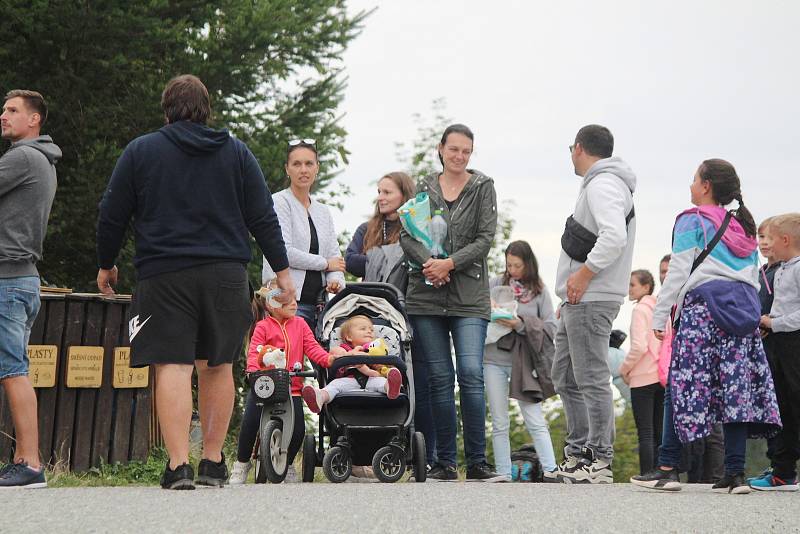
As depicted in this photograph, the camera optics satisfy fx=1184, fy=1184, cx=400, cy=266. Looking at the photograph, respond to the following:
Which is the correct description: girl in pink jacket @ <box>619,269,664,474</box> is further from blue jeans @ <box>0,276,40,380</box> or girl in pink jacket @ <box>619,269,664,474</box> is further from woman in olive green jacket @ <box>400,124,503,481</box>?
blue jeans @ <box>0,276,40,380</box>

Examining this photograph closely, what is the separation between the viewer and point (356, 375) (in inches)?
337

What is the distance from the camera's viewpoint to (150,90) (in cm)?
1586

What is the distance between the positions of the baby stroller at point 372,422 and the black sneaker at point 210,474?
1484 millimetres

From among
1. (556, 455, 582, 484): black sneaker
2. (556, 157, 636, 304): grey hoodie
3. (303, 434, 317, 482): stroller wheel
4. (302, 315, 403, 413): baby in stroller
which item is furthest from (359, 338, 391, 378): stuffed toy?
(556, 455, 582, 484): black sneaker

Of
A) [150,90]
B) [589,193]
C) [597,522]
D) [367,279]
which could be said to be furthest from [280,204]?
[150,90]

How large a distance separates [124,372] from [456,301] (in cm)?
367

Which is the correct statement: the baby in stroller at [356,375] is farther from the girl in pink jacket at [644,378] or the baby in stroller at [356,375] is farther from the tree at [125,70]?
the tree at [125,70]

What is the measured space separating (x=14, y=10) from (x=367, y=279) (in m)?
Answer: 7.63

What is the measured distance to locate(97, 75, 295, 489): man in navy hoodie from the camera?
6.45 meters

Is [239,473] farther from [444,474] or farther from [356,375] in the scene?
[444,474]

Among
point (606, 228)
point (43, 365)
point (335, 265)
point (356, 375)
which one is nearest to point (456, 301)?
point (356, 375)

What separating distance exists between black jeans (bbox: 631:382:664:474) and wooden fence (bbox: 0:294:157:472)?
4.62 m

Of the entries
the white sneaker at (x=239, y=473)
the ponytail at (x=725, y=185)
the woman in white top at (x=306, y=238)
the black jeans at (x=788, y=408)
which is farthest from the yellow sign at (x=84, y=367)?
the black jeans at (x=788, y=408)

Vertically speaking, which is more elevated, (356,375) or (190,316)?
(190,316)
